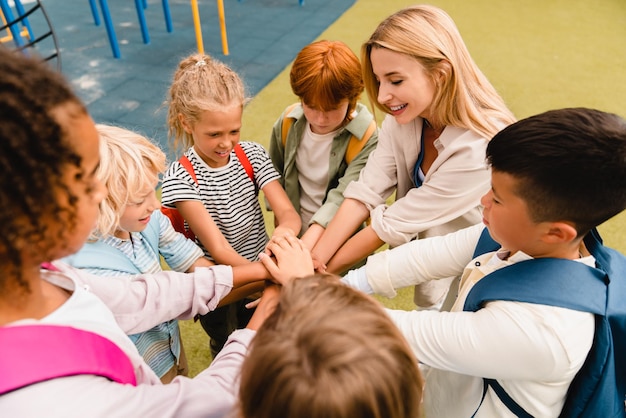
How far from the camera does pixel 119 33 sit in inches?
230

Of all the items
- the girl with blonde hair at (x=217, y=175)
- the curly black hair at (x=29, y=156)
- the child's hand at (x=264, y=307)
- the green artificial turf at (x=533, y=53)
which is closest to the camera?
the curly black hair at (x=29, y=156)

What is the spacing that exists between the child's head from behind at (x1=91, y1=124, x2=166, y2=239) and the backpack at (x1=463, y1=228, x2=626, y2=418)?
35.6 inches

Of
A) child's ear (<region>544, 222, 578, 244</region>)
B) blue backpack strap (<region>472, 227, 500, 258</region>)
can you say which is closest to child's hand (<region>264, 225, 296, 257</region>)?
blue backpack strap (<region>472, 227, 500, 258</region>)

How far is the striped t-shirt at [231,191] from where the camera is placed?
1.66m

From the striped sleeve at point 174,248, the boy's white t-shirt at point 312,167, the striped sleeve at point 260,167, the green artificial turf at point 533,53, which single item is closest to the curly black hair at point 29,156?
the striped sleeve at point 174,248

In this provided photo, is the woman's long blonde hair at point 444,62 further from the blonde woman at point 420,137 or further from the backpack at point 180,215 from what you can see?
the backpack at point 180,215

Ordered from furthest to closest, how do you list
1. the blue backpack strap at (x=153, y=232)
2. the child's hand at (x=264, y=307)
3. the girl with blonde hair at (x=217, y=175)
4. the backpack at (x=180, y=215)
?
1. the backpack at (x=180, y=215)
2. the girl with blonde hair at (x=217, y=175)
3. the blue backpack strap at (x=153, y=232)
4. the child's hand at (x=264, y=307)

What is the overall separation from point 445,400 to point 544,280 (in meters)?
0.56

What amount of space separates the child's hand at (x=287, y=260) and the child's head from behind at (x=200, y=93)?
46 centimetres

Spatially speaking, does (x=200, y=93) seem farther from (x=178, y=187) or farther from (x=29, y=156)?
(x=29, y=156)

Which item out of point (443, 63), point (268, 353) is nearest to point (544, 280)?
point (268, 353)

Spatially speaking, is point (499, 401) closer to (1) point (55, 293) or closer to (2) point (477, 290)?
(2) point (477, 290)

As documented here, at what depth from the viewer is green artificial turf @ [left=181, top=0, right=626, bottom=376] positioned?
4.27 m

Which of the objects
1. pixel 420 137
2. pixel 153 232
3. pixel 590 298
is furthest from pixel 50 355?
pixel 420 137
